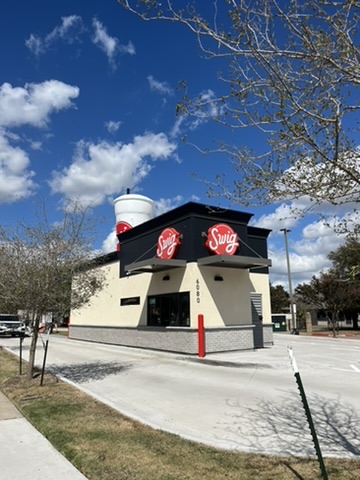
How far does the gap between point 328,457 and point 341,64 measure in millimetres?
4682

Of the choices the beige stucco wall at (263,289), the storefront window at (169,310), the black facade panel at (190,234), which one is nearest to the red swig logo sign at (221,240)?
the black facade panel at (190,234)

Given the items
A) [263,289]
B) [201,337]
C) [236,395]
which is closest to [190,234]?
[201,337]

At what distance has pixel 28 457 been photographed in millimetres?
5305

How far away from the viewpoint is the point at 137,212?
2345 cm

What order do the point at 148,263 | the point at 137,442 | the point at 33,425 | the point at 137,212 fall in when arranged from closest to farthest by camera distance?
the point at 137,442, the point at 33,425, the point at 148,263, the point at 137,212

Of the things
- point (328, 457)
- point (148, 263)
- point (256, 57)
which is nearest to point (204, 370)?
point (148, 263)

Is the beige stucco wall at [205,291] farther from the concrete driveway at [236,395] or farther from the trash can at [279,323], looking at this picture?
the trash can at [279,323]

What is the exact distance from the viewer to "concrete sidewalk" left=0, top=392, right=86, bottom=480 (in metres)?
4.72

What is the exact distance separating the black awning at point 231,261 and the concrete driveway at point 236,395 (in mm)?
3644

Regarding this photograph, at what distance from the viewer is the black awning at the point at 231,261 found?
1574 cm

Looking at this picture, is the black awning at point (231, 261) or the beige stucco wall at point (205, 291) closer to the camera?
the black awning at point (231, 261)

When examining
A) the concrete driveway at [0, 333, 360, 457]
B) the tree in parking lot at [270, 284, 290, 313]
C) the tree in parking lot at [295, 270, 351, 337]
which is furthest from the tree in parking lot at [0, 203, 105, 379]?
the tree in parking lot at [270, 284, 290, 313]

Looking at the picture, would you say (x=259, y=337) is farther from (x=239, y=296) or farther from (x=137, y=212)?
(x=137, y=212)

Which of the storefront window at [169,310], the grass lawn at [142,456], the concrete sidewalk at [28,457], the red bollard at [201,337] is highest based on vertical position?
the storefront window at [169,310]
